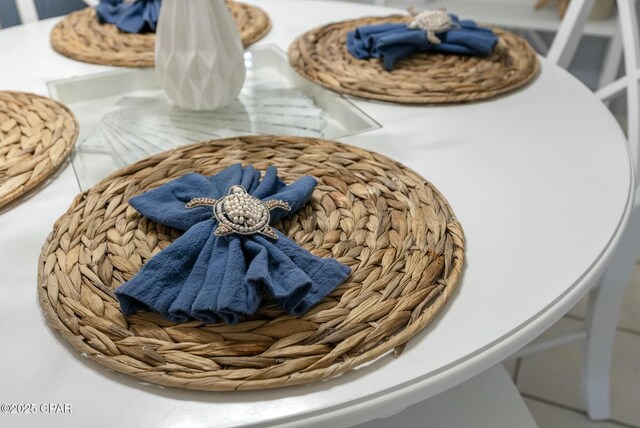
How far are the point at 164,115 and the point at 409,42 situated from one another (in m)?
0.43

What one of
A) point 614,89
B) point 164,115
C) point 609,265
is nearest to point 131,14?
point 164,115

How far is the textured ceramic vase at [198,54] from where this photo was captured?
0.89m

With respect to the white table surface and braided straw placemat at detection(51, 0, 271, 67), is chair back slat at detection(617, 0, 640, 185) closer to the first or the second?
the white table surface

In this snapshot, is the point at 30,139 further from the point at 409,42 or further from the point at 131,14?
the point at 409,42

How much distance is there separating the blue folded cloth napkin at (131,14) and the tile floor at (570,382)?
1.14 m

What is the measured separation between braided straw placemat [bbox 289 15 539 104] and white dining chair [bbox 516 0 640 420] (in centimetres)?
17

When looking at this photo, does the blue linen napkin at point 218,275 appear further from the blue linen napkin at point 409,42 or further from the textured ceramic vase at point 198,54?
the blue linen napkin at point 409,42

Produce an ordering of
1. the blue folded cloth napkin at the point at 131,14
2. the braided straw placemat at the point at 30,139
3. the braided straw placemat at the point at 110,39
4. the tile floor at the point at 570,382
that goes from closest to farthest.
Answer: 1. the braided straw placemat at the point at 30,139
2. the braided straw placemat at the point at 110,39
3. the blue folded cloth napkin at the point at 131,14
4. the tile floor at the point at 570,382

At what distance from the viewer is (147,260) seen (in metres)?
0.62

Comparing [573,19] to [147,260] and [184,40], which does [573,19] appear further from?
[147,260]

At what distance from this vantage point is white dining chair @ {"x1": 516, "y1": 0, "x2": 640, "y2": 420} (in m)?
1.06

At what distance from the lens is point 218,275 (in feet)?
1.86

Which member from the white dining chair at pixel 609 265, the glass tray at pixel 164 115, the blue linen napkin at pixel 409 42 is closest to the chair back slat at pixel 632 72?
the white dining chair at pixel 609 265

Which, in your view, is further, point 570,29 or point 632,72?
point 570,29
